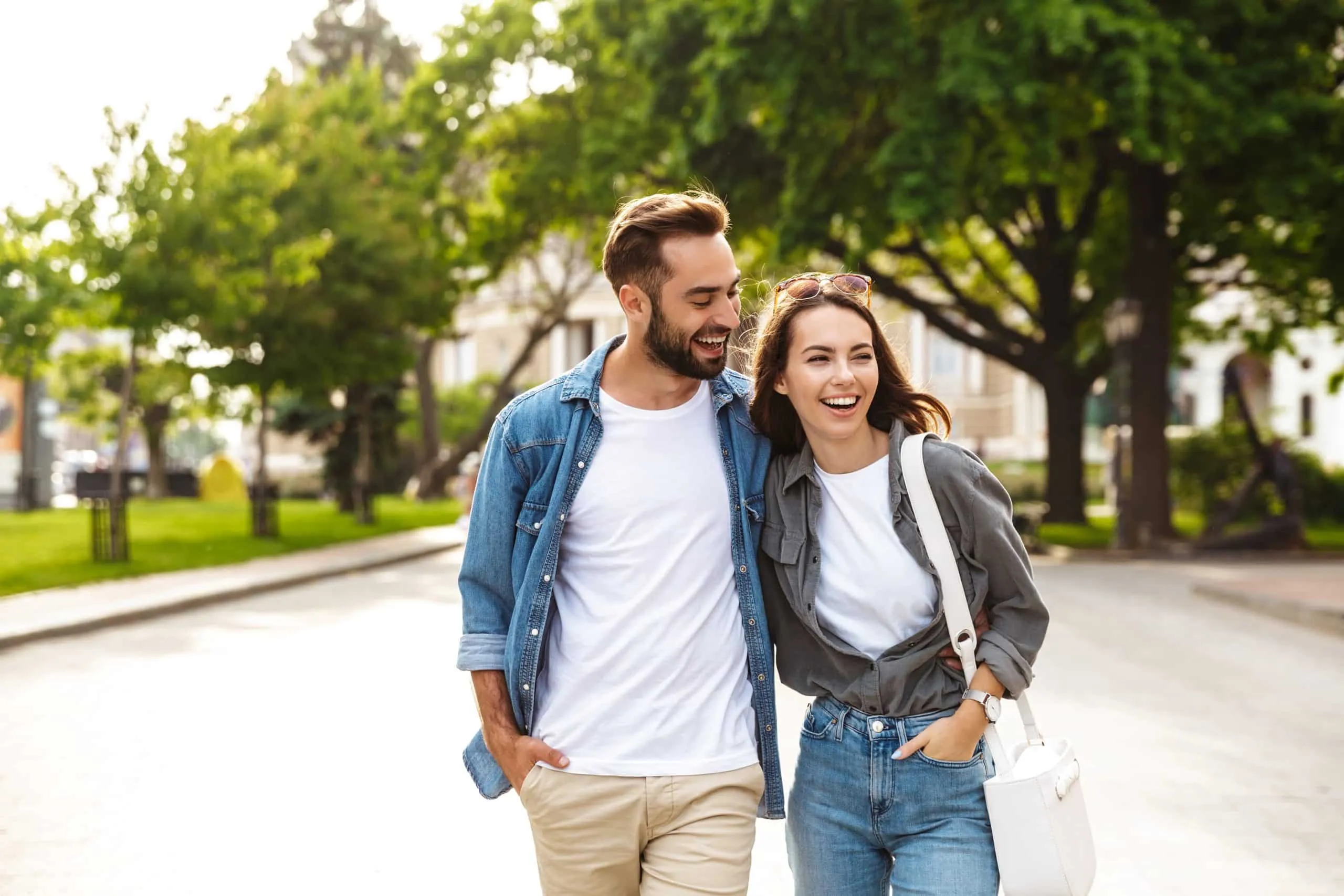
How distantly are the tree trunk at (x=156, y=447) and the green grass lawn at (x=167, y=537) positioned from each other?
5.74 m

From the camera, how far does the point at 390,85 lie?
43375mm

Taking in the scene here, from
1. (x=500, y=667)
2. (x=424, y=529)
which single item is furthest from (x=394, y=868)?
(x=424, y=529)

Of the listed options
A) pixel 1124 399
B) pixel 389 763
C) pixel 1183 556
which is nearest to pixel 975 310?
pixel 1124 399

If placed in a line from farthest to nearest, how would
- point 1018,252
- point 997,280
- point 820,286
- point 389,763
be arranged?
point 997,280
point 1018,252
point 389,763
point 820,286

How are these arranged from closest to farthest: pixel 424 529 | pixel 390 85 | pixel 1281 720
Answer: pixel 1281 720 → pixel 424 529 → pixel 390 85

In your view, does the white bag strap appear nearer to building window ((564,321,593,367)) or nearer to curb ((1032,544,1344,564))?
curb ((1032,544,1344,564))

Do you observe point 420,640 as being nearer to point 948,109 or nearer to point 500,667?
point 500,667

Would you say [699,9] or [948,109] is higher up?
[699,9]

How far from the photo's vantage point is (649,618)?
119 inches

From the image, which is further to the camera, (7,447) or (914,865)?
(7,447)

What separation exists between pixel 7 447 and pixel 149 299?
17516 millimetres

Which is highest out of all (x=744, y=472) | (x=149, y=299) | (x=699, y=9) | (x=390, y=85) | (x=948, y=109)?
(x=390, y=85)

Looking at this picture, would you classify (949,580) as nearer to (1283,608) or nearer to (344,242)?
(1283,608)

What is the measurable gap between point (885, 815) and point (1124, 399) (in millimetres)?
21481
